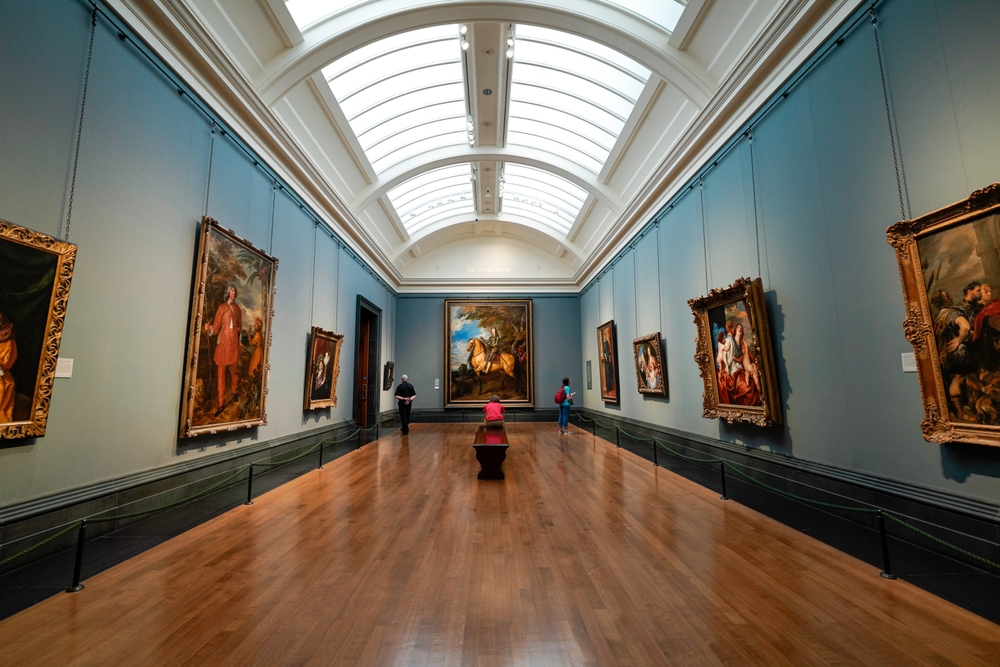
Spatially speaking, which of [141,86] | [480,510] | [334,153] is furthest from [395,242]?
[480,510]

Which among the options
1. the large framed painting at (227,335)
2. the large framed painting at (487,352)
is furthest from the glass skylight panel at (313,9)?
the large framed painting at (487,352)

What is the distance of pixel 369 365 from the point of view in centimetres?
1661

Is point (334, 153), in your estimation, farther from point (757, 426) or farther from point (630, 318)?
point (757, 426)

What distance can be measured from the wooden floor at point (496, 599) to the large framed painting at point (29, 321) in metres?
1.55

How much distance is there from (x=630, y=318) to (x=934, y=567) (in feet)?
31.9

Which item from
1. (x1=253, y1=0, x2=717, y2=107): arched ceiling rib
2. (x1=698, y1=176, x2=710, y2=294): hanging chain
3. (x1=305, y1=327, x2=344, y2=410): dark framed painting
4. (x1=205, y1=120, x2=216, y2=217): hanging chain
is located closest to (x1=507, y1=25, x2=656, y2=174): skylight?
(x1=253, y1=0, x2=717, y2=107): arched ceiling rib

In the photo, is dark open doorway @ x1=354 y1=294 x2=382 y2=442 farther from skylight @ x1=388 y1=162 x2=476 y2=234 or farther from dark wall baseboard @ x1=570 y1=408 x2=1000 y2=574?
dark wall baseboard @ x1=570 y1=408 x2=1000 y2=574

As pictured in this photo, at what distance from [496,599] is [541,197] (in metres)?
15.7

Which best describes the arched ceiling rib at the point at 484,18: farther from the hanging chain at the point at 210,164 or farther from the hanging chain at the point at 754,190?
the hanging chain at the point at 210,164

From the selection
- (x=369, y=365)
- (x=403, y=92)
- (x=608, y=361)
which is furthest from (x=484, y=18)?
(x=369, y=365)

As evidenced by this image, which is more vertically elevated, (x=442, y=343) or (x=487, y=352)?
(x=442, y=343)

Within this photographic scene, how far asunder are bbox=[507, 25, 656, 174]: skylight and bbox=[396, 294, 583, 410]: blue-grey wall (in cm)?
834

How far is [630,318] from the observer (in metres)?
13.2

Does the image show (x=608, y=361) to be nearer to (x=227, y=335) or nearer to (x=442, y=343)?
(x=442, y=343)
